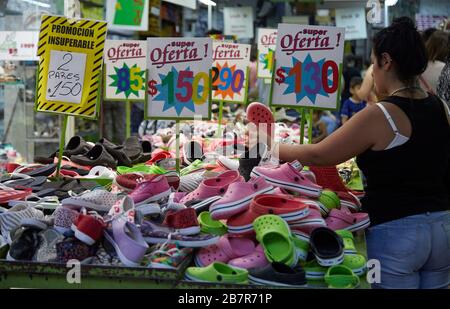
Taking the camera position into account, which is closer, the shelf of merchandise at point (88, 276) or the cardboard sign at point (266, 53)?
the shelf of merchandise at point (88, 276)

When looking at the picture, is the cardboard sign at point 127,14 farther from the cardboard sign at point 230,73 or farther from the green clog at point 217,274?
the green clog at point 217,274

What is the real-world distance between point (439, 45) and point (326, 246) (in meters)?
3.01

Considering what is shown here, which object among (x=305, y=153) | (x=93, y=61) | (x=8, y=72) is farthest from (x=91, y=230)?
(x=8, y=72)

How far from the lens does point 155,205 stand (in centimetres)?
235

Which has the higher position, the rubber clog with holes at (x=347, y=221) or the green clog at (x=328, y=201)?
the green clog at (x=328, y=201)

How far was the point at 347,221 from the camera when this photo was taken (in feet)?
7.84

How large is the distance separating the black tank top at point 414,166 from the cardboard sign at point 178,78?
1388 millimetres

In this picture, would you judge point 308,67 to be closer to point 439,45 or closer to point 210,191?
point 210,191

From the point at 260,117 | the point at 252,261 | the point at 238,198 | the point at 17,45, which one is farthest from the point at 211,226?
the point at 17,45

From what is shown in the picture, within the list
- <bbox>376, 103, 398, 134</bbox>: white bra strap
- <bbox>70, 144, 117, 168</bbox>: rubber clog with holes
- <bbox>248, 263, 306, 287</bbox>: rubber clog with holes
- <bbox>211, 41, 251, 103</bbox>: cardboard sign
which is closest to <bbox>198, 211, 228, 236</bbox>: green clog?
<bbox>248, 263, 306, 287</bbox>: rubber clog with holes

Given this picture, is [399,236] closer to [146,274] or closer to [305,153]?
[305,153]

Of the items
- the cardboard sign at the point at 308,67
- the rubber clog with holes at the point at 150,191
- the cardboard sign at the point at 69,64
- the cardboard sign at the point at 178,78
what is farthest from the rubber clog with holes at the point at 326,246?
the cardboard sign at the point at 69,64

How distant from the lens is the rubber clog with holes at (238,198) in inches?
85.6

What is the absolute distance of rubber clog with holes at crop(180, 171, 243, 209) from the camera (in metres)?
2.43
